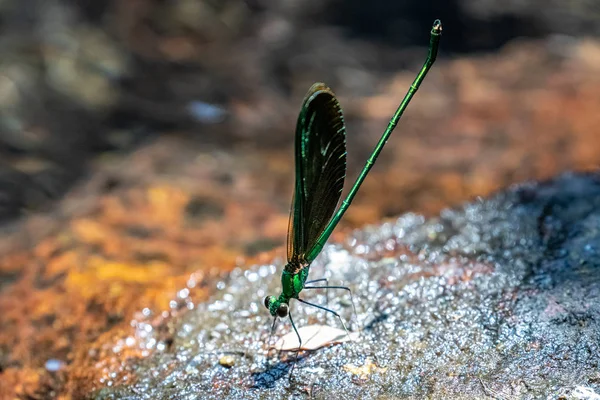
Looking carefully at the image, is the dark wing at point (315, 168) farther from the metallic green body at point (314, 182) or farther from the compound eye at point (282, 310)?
the compound eye at point (282, 310)

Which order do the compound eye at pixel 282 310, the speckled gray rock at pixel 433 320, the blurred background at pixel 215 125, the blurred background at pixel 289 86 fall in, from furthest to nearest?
1. the blurred background at pixel 289 86
2. the blurred background at pixel 215 125
3. the compound eye at pixel 282 310
4. the speckled gray rock at pixel 433 320

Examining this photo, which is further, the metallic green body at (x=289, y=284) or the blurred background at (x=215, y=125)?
the blurred background at (x=215, y=125)

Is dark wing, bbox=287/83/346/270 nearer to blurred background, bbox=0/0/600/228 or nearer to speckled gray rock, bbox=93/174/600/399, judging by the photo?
speckled gray rock, bbox=93/174/600/399

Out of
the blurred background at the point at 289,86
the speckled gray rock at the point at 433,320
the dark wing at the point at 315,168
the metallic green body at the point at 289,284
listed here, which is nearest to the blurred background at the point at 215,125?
the blurred background at the point at 289,86

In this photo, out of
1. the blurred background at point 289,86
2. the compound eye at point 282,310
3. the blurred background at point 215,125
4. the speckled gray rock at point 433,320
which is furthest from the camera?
the blurred background at point 289,86

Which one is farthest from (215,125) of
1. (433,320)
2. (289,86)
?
(433,320)

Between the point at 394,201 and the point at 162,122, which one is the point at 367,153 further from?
the point at 162,122
